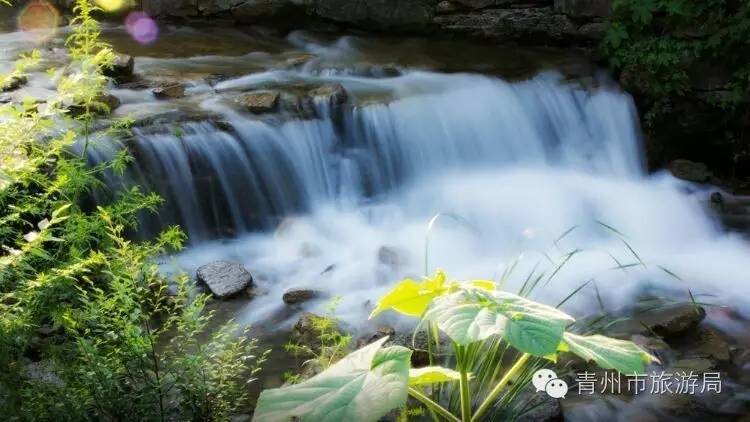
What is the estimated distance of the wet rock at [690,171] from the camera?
6980 millimetres

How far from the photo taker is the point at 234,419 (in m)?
2.97

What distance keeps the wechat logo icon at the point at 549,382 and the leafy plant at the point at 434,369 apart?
2.09 ft

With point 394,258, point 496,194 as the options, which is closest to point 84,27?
point 394,258

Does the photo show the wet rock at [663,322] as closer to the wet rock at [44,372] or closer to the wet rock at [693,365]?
the wet rock at [693,365]

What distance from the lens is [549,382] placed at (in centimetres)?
257

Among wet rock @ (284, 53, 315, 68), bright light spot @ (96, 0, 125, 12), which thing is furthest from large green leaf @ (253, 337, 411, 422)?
bright light spot @ (96, 0, 125, 12)

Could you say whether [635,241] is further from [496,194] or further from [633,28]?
[633,28]

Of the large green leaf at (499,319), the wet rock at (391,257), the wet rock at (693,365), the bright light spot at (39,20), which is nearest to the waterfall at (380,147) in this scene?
the wet rock at (391,257)

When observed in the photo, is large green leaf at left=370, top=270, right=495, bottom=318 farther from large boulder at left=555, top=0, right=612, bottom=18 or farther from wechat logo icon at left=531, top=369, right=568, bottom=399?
large boulder at left=555, top=0, right=612, bottom=18

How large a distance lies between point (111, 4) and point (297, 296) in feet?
23.5

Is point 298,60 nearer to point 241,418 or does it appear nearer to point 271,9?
point 271,9

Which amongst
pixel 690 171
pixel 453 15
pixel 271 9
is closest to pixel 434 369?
pixel 690 171

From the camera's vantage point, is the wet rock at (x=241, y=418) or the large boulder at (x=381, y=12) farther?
the large boulder at (x=381, y=12)

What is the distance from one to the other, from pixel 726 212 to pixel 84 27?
18.4ft
